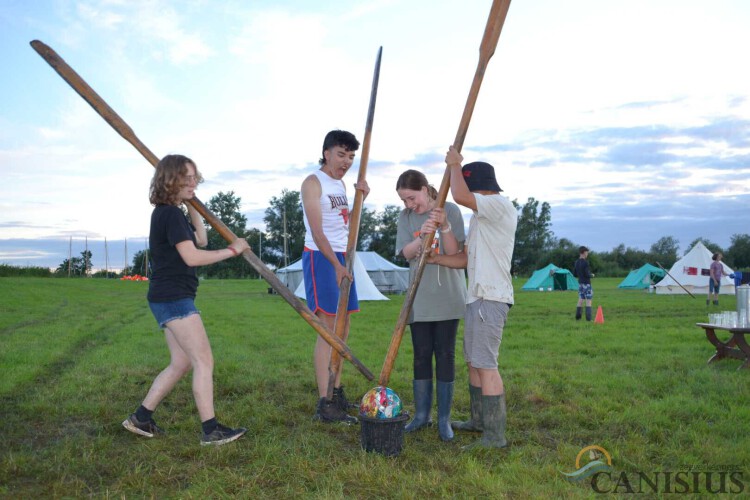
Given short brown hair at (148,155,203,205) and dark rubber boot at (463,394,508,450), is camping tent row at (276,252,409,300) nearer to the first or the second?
short brown hair at (148,155,203,205)

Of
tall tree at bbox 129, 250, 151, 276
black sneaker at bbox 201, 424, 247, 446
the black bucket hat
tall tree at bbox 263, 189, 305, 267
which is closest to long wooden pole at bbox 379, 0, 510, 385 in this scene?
the black bucket hat

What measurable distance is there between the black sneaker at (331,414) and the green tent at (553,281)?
30.9 meters

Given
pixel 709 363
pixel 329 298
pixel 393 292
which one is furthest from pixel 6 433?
pixel 393 292

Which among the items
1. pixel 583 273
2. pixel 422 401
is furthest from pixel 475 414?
pixel 583 273

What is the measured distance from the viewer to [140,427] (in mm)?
4375

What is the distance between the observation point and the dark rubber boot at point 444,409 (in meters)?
4.34

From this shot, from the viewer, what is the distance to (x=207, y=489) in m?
3.33

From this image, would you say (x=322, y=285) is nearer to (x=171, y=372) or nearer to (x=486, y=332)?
(x=171, y=372)

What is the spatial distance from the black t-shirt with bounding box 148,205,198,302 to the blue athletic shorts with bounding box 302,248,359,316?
105 centimetres

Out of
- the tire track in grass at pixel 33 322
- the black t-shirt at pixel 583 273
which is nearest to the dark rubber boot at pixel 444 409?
the tire track in grass at pixel 33 322

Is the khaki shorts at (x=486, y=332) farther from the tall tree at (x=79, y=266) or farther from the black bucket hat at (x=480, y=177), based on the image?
the tall tree at (x=79, y=266)

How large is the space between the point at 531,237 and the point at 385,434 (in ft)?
258

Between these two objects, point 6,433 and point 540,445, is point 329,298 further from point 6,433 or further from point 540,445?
point 6,433

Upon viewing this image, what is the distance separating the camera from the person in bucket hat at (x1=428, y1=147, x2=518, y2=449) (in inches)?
159
